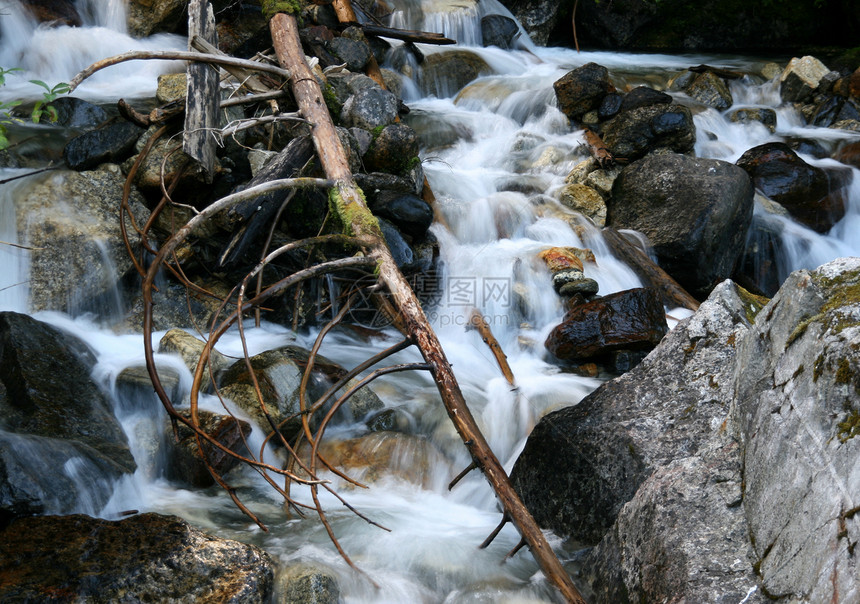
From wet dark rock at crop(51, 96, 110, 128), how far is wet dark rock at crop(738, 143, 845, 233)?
7.84 m

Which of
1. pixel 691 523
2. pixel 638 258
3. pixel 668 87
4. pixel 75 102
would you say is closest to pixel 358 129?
pixel 75 102

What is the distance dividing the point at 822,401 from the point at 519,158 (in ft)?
24.6

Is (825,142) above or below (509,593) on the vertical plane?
above

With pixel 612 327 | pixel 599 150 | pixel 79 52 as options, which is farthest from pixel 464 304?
pixel 79 52

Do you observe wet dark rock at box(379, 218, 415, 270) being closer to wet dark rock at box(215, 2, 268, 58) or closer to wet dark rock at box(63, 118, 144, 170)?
wet dark rock at box(63, 118, 144, 170)

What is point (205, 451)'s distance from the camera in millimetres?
4152

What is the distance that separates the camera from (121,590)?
2725 mm

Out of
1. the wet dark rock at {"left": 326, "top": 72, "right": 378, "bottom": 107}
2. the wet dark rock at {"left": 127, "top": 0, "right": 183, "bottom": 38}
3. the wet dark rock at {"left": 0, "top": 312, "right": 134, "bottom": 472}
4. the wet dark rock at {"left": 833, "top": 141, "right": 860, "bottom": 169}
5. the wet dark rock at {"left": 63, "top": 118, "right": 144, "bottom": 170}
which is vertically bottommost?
the wet dark rock at {"left": 0, "top": 312, "right": 134, "bottom": 472}

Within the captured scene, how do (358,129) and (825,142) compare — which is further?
(825,142)

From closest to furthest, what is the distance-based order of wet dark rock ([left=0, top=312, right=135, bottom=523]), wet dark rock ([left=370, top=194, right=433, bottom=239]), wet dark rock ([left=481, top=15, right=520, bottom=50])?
wet dark rock ([left=0, top=312, right=135, bottom=523])
wet dark rock ([left=370, top=194, right=433, bottom=239])
wet dark rock ([left=481, top=15, right=520, bottom=50])

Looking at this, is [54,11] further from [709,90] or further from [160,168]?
[709,90]

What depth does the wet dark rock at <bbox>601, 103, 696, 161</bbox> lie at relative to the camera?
29.1 feet

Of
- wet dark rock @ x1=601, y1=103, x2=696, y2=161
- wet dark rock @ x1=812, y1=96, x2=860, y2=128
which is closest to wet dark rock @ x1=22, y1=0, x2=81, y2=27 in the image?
wet dark rock @ x1=601, y1=103, x2=696, y2=161

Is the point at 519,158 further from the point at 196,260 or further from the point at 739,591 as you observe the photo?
the point at 739,591
